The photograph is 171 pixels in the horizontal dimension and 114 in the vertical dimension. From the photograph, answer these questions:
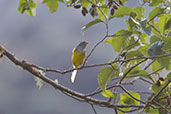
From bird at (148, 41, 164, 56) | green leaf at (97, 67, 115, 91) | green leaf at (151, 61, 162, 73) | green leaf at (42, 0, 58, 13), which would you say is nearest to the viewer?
bird at (148, 41, 164, 56)

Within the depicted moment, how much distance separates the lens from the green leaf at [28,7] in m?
1.22

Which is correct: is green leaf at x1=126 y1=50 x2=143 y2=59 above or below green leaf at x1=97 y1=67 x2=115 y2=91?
above

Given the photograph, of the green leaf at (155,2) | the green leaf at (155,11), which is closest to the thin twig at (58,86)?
the green leaf at (155,11)

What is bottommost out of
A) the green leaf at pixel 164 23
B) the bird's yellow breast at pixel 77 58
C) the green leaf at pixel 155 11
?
the bird's yellow breast at pixel 77 58

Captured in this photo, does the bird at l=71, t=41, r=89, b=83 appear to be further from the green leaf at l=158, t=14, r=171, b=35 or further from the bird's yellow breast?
the green leaf at l=158, t=14, r=171, b=35

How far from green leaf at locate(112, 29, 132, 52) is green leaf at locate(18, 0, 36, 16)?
578 mm

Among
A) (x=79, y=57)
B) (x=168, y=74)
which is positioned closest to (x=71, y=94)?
(x=79, y=57)

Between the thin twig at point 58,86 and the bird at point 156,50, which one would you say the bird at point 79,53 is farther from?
the bird at point 156,50

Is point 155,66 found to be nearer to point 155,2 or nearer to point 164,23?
point 164,23

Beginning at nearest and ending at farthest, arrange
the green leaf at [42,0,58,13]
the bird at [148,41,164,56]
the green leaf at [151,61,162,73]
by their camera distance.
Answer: the bird at [148,41,164,56]
the green leaf at [151,61,162,73]
the green leaf at [42,0,58,13]

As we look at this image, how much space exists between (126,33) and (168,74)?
24 cm

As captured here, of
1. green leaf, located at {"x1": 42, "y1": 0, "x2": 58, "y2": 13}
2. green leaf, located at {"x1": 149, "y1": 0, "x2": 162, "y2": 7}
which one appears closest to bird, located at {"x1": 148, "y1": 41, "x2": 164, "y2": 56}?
green leaf, located at {"x1": 149, "y1": 0, "x2": 162, "y2": 7}

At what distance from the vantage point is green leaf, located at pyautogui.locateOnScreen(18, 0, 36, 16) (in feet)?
4.00

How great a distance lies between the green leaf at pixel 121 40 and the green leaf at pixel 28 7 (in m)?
0.58
